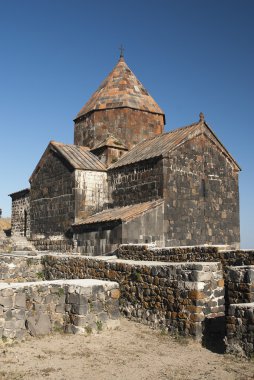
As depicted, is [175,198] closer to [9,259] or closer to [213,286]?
[9,259]

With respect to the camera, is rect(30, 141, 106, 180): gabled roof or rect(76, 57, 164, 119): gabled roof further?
rect(76, 57, 164, 119): gabled roof

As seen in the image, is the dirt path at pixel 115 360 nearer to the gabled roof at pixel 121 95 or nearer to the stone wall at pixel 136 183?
the stone wall at pixel 136 183

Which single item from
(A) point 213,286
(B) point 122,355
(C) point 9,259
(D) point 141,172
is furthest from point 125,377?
(D) point 141,172

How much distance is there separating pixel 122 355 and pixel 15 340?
5.36ft

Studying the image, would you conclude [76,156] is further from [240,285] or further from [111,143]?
[240,285]

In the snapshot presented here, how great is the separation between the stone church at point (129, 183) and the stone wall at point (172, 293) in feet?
16.3

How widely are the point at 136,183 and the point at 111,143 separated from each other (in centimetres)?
313

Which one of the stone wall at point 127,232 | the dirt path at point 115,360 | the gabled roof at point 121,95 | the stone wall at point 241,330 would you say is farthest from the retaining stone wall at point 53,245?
the stone wall at point 241,330

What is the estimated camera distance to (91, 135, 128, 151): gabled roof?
17.9m

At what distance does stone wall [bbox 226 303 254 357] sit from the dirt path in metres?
0.17

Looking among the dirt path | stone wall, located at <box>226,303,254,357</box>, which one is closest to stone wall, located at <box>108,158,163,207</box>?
the dirt path

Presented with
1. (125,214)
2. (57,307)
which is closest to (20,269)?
(125,214)

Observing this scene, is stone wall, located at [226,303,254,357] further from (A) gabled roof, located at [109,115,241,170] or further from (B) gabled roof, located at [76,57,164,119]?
(B) gabled roof, located at [76,57,164,119]

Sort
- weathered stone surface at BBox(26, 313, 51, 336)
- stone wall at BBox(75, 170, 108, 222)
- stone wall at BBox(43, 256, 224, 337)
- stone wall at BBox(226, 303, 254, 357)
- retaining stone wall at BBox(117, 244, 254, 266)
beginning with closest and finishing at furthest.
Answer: stone wall at BBox(226, 303, 254, 357)
weathered stone surface at BBox(26, 313, 51, 336)
stone wall at BBox(43, 256, 224, 337)
retaining stone wall at BBox(117, 244, 254, 266)
stone wall at BBox(75, 170, 108, 222)
